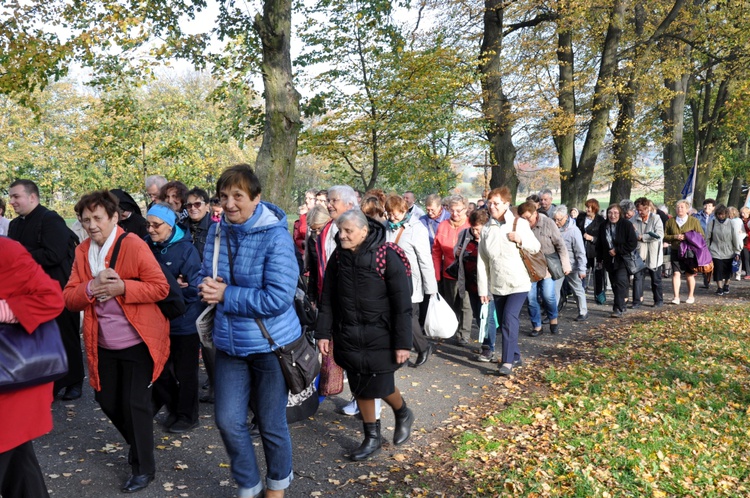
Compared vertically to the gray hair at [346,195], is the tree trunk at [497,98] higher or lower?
higher

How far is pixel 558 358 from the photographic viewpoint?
8.49m

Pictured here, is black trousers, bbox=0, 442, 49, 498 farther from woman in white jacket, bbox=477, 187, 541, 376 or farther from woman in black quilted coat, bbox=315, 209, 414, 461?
woman in white jacket, bbox=477, 187, 541, 376

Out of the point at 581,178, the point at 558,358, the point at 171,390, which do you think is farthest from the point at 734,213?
the point at 171,390

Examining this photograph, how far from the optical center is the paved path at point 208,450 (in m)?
4.57

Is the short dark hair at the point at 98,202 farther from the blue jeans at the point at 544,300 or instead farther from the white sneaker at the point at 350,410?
the blue jeans at the point at 544,300

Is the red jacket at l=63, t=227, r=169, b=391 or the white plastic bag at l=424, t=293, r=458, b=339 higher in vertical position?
the red jacket at l=63, t=227, r=169, b=391

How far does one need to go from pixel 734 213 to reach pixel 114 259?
589 inches

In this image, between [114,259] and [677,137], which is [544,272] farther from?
[677,137]

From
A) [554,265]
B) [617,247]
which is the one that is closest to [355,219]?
[554,265]

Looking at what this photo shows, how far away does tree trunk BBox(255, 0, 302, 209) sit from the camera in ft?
33.1

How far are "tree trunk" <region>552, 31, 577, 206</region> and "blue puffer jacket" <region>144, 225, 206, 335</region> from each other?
16185mm

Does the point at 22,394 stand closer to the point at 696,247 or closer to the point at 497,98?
the point at 696,247

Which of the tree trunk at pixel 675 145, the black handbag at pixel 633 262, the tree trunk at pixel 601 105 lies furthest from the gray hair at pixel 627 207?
the tree trunk at pixel 675 145

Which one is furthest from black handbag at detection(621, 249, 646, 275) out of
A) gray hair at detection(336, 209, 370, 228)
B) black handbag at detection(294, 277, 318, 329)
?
black handbag at detection(294, 277, 318, 329)
